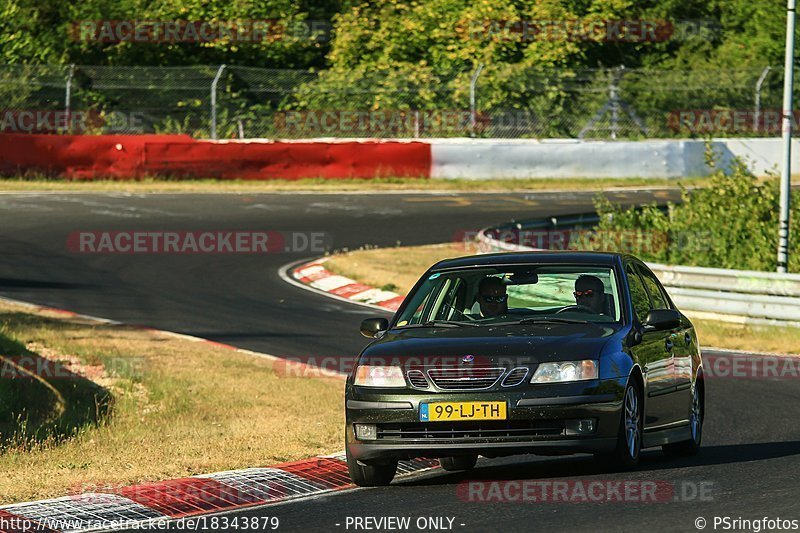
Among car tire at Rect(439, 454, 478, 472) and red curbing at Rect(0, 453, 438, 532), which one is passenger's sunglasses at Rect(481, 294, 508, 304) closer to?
car tire at Rect(439, 454, 478, 472)

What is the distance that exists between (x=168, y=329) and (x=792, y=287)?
7.89 m

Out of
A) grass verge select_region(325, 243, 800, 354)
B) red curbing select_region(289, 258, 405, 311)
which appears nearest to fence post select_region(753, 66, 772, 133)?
grass verge select_region(325, 243, 800, 354)

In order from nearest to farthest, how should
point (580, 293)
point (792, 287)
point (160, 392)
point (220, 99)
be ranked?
1. point (580, 293)
2. point (160, 392)
3. point (792, 287)
4. point (220, 99)

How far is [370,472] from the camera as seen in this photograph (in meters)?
9.11

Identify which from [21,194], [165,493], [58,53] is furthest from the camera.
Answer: [58,53]

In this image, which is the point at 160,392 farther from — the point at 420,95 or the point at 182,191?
the point at 420,95

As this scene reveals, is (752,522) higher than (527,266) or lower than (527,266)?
lower

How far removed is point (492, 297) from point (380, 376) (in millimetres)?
1362

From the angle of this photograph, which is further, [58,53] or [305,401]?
[58,53]

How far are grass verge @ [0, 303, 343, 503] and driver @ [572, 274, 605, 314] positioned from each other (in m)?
2.34

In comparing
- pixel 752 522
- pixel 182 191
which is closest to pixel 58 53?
pixel 182 191

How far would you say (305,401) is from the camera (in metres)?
13.9

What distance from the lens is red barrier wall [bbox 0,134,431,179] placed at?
34.2 m

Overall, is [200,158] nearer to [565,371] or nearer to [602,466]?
[602,466]
